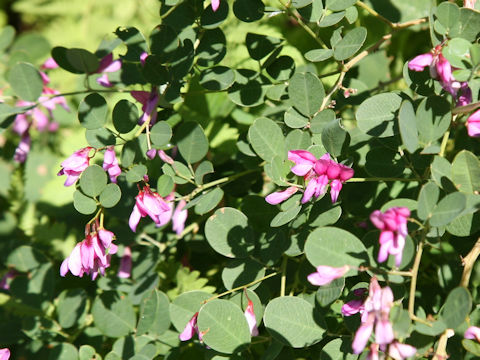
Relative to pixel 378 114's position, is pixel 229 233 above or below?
below

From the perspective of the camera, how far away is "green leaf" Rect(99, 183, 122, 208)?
0.88 meters

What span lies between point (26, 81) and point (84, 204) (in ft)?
1.11

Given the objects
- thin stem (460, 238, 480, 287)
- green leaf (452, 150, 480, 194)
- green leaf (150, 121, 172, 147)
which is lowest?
thin stem (460, 238, 480, 287)

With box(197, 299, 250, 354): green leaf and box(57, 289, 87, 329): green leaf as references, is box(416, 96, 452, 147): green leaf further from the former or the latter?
box(57, 289, 87, 329): green leaf

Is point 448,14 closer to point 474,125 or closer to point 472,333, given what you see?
point 474,125

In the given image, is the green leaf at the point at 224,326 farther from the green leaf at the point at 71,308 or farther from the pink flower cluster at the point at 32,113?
the pink flower cluster at the point at 32,113

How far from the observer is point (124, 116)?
96 centimetres

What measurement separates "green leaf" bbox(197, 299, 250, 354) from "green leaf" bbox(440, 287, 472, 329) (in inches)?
11.4

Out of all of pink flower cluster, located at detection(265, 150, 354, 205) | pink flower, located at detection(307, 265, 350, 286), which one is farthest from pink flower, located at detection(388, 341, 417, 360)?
pink flower cluster, located at detection(265, 150, 354, 205)

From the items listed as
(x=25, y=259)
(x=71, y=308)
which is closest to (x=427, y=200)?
(x=71, y=308)

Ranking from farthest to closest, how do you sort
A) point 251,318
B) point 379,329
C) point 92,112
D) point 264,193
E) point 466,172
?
point 264,193, point 92,112, point 251,318, point 466,172, point 379,329

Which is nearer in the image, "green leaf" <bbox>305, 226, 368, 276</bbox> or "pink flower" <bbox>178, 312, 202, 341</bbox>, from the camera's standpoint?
"green leaf" <bbox>305, 226, 368, 276</bbox>

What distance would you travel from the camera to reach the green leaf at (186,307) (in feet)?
2.98

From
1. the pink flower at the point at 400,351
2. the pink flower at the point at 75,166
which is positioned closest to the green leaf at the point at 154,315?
the pink flower at the point at 75,166
